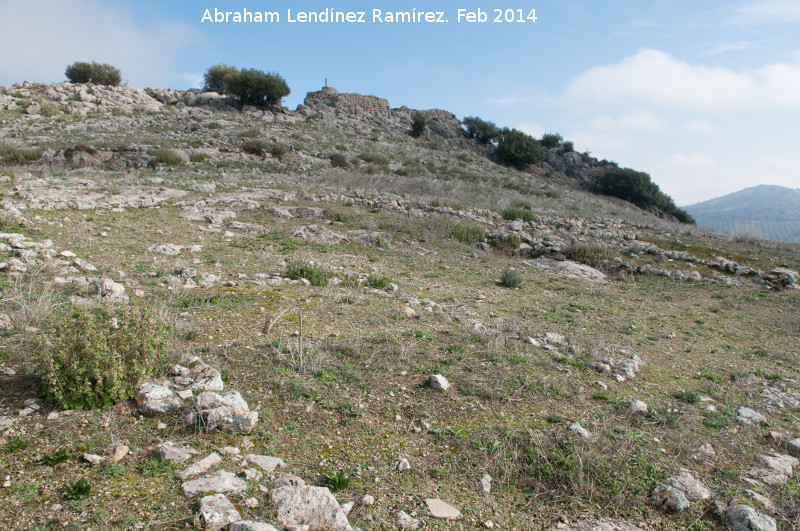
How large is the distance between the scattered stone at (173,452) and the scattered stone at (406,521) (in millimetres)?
1247

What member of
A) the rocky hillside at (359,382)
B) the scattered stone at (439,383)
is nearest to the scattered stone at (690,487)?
the rocky hillside at (359,382)

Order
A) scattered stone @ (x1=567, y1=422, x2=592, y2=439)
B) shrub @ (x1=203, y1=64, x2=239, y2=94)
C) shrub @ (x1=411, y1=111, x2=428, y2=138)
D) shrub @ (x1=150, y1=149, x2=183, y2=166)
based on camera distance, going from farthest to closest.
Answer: shrub @ (x1=411, y1=111, x2=428, y2=138), shrub @ (x1=203, y1=64, x2=239, y2=94), shrub @ (x1=150, y1=149, x2=183, y2=166), scattered stone @ (x1=567, y1=422, x2=592, y2=439)

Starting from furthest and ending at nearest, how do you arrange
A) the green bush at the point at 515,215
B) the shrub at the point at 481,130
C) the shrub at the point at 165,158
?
the shrub at the point at 481,130, the shrub at the point at 165,158, the green bush at the point at 515,215

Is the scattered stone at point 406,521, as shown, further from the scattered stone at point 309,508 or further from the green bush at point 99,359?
the green bush at point 99,359

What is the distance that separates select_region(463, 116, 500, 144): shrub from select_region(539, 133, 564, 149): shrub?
20.0 ft

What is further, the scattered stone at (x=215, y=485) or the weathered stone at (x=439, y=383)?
the weathered stone at (x=439, y=383)

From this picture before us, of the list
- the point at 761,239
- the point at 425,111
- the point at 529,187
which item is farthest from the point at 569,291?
the point at 425,111

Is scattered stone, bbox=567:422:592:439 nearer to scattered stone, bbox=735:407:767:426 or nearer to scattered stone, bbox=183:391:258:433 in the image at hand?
scattered stone, bbox=735:407:767:426

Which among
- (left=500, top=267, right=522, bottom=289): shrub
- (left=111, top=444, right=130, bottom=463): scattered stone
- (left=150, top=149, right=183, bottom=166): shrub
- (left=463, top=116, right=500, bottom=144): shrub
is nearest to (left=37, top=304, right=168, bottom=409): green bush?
(left=111, top=444, right=130, bottom=463): scattered stone

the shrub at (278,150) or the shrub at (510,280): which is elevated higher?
the shrub at (278,150)

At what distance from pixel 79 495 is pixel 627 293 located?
879 centimetres

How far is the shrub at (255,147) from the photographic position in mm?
19453

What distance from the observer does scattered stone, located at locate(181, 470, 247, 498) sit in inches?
90.4

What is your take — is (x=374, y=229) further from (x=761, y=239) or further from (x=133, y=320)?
(x=761, y=239)
